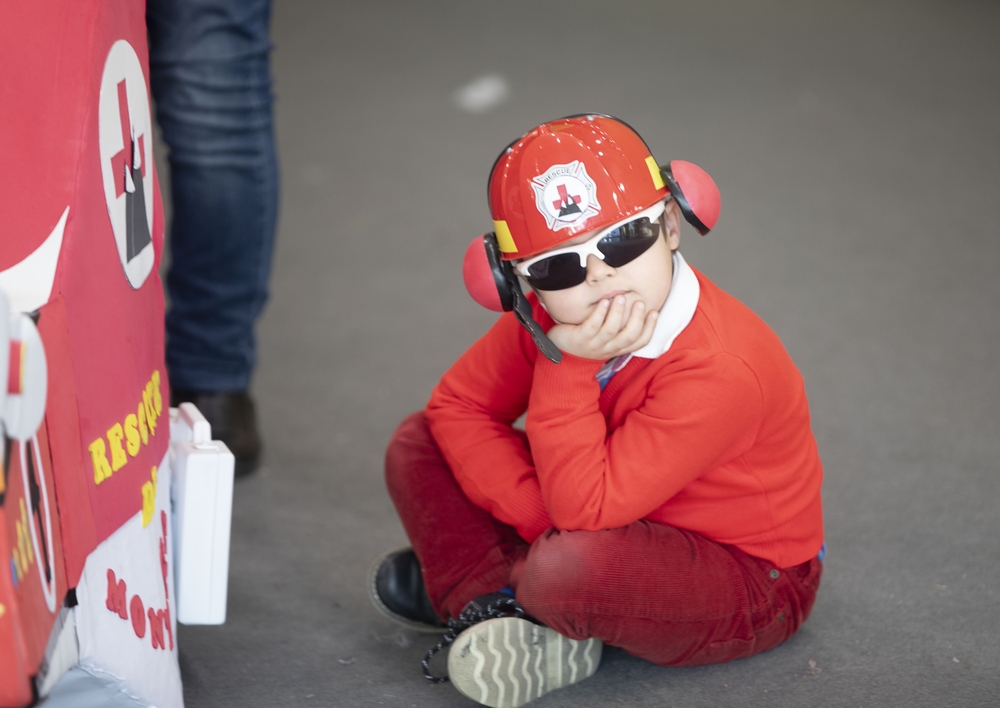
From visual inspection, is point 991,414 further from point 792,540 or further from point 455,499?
point 455,499

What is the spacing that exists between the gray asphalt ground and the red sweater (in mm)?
138

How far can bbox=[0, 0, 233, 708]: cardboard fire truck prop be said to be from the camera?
51cm

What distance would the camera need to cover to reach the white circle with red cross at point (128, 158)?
70 centimetres

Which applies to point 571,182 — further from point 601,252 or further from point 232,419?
point 232,419

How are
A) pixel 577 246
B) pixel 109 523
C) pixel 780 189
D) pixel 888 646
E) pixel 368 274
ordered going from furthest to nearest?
pixel 780 189
pixel 368 274
pixel 888 646
pixel 577 246
pixel 109 523

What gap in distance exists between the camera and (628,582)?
0.82 m

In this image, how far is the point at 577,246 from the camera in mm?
799

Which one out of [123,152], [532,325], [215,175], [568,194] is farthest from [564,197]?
[215,175]

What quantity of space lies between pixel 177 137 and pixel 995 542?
3.09ft

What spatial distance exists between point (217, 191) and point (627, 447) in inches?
22.9

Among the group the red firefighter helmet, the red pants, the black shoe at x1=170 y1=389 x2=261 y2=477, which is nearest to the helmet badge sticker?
the red firefighter helmet

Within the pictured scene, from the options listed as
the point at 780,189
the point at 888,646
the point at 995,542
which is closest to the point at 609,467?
the point at 888,646

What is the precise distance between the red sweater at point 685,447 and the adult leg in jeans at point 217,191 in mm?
428

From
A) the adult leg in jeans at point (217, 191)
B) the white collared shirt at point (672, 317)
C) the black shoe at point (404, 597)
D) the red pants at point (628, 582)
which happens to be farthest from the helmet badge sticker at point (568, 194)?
the adult leg in jeans at point (217, 191)
